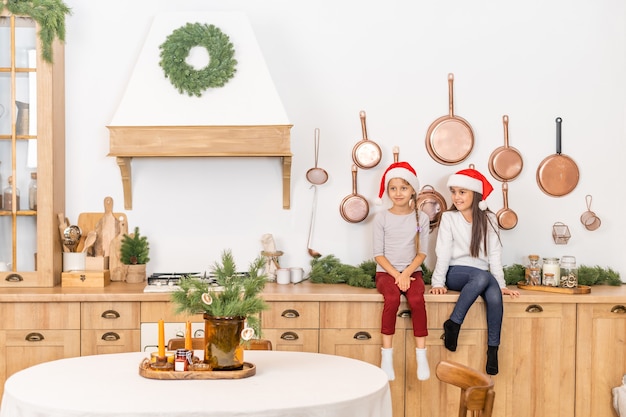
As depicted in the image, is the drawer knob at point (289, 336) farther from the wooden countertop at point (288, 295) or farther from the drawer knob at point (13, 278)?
the drawer knob at point (13, 278)

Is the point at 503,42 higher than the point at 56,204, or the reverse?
the point at 503,42

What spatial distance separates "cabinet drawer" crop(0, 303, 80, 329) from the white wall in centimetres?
69

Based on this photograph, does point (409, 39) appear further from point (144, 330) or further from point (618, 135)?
point (144, 330)

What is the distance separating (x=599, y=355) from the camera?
12.8 ft

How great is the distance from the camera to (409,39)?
A: 14.6 feet

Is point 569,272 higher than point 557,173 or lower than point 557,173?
lower

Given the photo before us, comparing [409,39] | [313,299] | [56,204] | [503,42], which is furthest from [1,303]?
[503,42]

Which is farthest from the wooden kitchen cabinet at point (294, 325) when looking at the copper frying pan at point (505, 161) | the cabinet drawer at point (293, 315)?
the copper frying pan at point (505, 161)

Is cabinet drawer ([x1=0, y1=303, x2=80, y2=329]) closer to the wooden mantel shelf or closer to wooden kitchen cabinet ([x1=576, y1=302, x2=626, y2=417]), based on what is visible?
the wooden mantel shelf

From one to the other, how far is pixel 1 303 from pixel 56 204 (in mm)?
627

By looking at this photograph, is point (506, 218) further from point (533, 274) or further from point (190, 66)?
point (190, 66)

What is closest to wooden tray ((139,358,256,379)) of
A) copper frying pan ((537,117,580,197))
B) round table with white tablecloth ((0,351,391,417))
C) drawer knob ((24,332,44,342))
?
round table with white tablecloth ((0,351,391,417))

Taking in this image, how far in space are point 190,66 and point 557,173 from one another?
2.23 meters

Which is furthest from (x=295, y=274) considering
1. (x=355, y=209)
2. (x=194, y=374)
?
(x=194, y=374)
